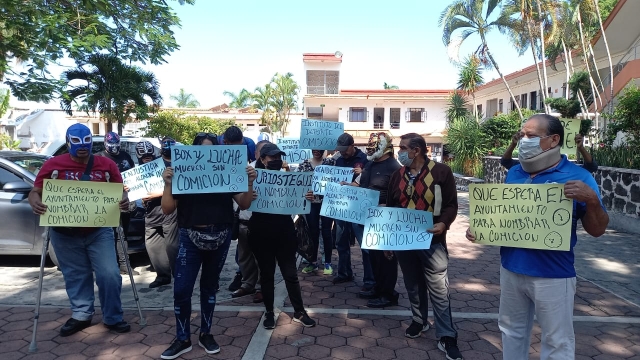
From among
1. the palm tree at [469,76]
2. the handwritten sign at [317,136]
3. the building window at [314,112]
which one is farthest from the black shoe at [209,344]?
the building window at [314,112]

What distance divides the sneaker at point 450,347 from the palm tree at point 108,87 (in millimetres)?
13120

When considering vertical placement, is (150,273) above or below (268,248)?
below

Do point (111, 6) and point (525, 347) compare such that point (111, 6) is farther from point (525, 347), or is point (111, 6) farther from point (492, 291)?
point (525, 347)

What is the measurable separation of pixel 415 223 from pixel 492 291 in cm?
245

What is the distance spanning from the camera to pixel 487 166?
1748cm

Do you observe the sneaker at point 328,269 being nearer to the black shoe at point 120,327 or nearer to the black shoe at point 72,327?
the black shoe at point 120,327

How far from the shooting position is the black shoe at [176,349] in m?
3.81

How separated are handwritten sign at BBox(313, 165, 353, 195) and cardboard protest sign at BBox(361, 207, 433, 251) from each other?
1433 millimetres

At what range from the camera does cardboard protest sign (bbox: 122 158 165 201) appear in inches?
193

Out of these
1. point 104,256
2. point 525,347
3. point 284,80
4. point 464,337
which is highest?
point 284,80

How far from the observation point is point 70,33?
Result: 34.3ft

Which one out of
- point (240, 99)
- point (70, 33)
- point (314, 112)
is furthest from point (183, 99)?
point (70, 33)

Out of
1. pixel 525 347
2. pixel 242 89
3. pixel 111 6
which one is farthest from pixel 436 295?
pixel 242 89

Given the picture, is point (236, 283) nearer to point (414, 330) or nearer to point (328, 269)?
point (328, 269)
